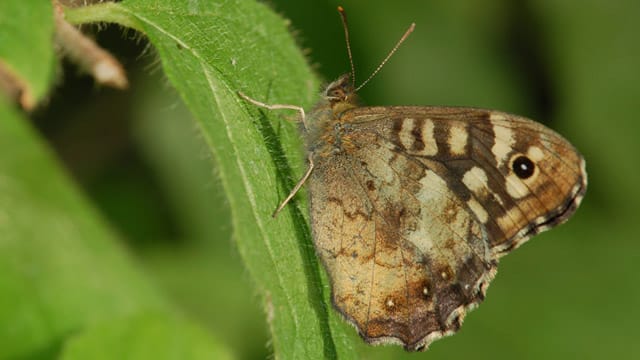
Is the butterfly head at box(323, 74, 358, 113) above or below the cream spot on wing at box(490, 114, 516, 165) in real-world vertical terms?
below

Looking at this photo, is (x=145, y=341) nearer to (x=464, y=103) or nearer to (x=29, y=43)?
(x=29, y=43)

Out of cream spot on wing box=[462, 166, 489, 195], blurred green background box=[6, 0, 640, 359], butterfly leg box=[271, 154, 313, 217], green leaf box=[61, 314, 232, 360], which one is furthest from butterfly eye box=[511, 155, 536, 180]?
blurred green background box=[6, 0, 640, 359]

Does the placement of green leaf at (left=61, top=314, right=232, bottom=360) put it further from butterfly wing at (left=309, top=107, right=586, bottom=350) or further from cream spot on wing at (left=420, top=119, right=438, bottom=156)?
cream spot on wing at (left=420, top=119, right=438, bottom=156)

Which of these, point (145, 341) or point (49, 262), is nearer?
point (145, 341)

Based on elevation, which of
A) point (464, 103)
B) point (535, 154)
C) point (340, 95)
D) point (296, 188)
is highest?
point (535, 154)

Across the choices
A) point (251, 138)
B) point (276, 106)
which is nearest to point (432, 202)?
point (276, 106)

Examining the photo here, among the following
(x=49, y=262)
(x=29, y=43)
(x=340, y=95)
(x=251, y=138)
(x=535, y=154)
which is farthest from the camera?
(x=49, y=262)
